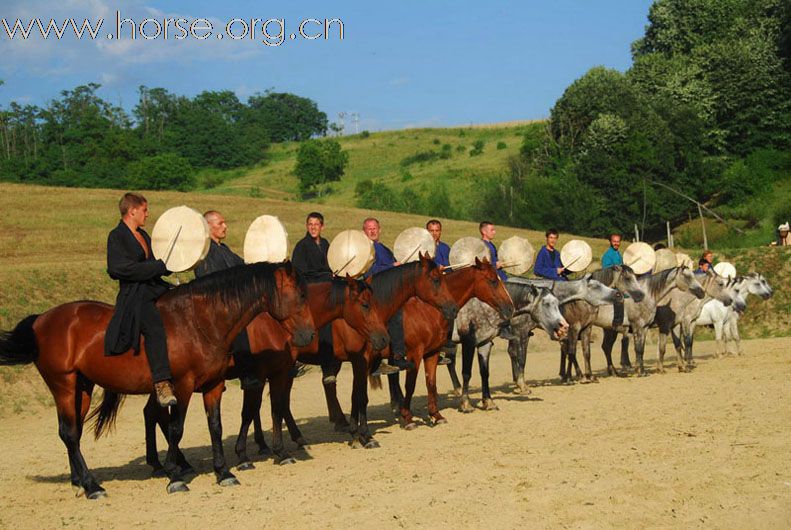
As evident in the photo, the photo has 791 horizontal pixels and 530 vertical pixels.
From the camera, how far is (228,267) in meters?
12.1

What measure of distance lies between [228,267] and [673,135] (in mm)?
60167

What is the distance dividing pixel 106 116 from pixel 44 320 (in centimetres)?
11111

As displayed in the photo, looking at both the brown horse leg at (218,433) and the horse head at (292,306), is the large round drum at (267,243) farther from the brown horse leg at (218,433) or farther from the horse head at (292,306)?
the brown horse leg at (218,433)

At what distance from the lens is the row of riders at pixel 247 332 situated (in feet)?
35.4

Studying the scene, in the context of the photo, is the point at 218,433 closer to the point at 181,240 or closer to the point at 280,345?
the point at 280,345

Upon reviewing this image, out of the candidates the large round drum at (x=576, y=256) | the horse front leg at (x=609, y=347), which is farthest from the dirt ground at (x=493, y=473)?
the horse front leg at (x=609, y=347)

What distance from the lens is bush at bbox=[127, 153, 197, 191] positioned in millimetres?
86688

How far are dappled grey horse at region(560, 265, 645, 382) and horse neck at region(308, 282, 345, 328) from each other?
26.6ft

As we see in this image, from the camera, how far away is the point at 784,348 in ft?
86.2

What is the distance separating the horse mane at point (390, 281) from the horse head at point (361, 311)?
1010 millimetres

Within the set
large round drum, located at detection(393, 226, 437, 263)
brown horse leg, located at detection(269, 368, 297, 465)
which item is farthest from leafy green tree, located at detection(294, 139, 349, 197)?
brown horse leg, located at detection(269, 368, 297, 465)

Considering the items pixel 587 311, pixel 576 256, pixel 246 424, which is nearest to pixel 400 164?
pixel 576 256

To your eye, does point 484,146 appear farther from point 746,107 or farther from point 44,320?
point 44,320

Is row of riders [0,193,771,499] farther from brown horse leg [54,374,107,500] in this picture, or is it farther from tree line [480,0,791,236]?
tree line [480,0,791,236]
